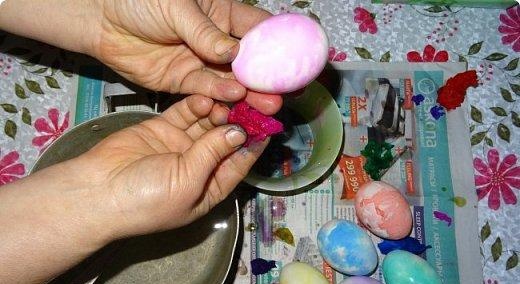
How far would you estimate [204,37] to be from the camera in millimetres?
559

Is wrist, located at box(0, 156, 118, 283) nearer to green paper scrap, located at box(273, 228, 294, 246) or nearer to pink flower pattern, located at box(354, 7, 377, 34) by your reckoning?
green paper scrap, located at box(273, 228, 294, 246)

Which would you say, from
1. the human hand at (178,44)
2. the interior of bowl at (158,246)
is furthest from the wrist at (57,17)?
the interior of bowl at (158,246)

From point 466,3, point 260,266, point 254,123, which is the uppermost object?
point 466,3

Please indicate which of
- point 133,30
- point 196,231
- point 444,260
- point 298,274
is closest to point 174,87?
point 133,30

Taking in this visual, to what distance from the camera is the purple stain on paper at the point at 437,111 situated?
866 millimetres

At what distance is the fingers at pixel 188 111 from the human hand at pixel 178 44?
0.01m

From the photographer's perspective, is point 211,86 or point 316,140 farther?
point 316,140

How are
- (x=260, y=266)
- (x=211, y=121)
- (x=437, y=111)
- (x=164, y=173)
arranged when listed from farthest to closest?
1. (x=437, y=111)
2. (x=260, y=266)
3. (x=211, y=121)
4. (x=164, y=173)

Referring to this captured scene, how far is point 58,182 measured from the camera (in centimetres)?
56

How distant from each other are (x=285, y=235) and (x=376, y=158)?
0.20 m

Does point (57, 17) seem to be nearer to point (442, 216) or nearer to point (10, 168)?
point (10, 168)

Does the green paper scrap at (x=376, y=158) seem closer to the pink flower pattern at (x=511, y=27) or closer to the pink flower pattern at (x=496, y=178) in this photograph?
the pink flower pattern at (x=496, y=178)

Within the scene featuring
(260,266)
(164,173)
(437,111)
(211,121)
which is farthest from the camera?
(437,111)

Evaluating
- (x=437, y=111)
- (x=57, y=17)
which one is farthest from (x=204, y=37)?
(x=437, y=111)
